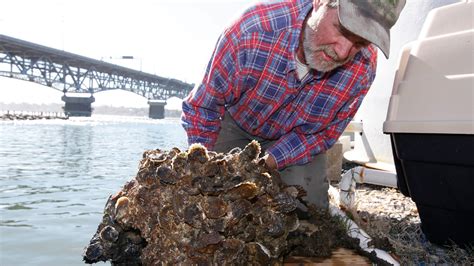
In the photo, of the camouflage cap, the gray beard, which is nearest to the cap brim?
the camouflage cap

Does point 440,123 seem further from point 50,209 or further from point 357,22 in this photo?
point 50,209

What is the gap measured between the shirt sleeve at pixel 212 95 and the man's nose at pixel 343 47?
827 mm

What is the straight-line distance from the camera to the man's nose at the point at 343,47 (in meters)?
2.76

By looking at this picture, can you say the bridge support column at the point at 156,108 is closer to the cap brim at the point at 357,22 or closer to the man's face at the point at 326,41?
the man's face at the point at 326,41

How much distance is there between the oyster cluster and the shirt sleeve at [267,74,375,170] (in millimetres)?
945

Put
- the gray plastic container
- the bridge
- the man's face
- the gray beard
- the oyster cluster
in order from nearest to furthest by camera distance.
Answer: the oyster cluster, the man's face, the gray beard, the gray plastic container, the bridge

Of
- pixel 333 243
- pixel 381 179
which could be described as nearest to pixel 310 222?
pixel 333 243

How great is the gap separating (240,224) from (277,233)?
Answer: 0.91 ft

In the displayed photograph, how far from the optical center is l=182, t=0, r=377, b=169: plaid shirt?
10.7 feet

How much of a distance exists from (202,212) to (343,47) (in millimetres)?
1427

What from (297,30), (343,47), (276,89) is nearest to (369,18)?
(343,47)

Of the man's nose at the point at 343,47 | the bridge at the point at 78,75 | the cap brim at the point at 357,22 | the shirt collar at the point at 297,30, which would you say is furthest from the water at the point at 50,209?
the bridge at the point at 78,75

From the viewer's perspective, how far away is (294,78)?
11.1 feet

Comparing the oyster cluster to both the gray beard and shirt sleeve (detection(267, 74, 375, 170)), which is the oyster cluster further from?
shirt sleeve (detection(267, 74, 375, 170))
